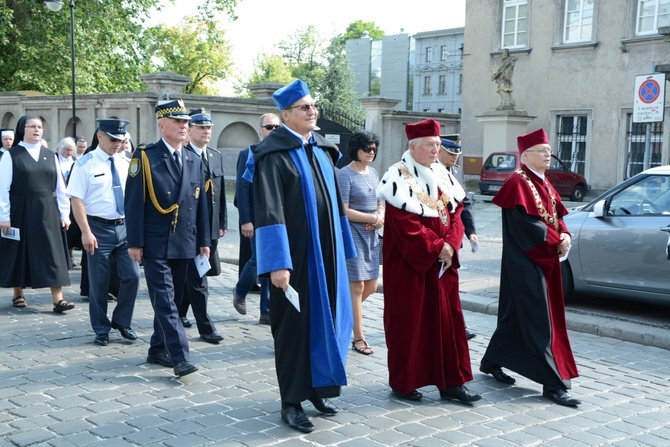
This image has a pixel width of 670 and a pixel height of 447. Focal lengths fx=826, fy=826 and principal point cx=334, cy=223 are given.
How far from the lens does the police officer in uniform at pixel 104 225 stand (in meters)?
7.36

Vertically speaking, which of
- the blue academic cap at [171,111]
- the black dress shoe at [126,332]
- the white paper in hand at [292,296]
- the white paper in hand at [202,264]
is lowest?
the black dress shoe at [126,332]

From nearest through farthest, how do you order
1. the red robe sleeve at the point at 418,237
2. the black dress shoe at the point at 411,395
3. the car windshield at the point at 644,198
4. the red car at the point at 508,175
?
the red robe sleeve at the point at 418,237 → the black dress shoe at the point at 411,395 → the car windshield at the point at 644,198 → the red car at the point at 508,175

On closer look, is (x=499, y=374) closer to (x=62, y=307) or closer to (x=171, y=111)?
(x=171, y=111)

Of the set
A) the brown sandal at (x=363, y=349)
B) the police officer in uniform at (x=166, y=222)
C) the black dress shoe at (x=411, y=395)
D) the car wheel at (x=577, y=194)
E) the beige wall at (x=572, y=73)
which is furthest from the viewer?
the beige wall at (x=572, y=73)

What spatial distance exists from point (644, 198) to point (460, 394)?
4347 mm

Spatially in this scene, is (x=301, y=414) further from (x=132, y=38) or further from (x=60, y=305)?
(x=132, y=38)

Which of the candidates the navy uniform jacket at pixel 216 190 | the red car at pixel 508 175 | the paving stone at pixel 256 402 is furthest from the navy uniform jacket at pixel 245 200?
the red car at pixel 508 175

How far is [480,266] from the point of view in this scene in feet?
41.5

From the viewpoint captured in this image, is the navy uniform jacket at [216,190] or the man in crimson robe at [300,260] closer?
the man in crimson robe at [300,260]

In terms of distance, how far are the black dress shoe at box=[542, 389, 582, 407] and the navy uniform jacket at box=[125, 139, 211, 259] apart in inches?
114

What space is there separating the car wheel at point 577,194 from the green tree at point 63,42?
614 inches

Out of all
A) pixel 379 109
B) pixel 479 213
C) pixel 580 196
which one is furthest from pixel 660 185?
pixel 379 109

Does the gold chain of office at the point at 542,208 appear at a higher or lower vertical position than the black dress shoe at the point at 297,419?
higher

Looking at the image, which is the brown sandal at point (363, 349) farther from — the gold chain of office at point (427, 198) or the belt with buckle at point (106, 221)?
the belt with buckle at point (106, 221)
